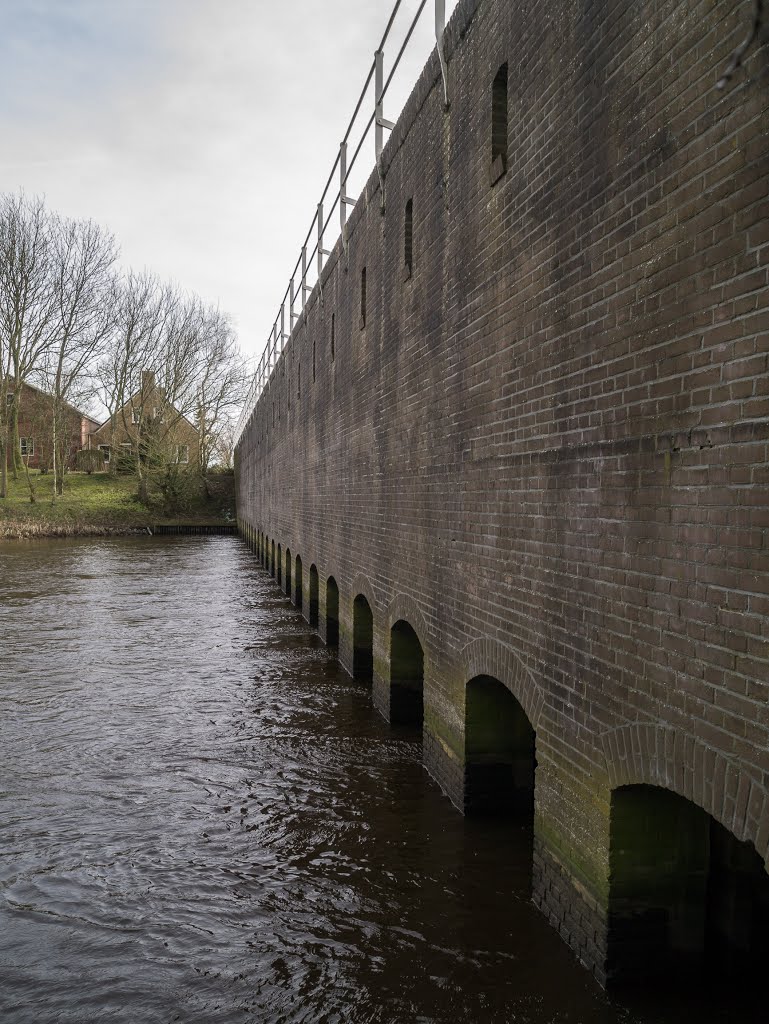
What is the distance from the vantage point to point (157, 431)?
4841cm

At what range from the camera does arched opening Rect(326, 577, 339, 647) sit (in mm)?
13672

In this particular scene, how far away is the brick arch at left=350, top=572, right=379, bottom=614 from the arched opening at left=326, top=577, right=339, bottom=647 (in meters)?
2.57

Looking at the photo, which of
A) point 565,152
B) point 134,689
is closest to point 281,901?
point 565,152

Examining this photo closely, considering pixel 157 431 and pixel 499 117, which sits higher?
pixel 157 431

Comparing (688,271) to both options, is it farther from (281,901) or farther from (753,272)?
(281,901)

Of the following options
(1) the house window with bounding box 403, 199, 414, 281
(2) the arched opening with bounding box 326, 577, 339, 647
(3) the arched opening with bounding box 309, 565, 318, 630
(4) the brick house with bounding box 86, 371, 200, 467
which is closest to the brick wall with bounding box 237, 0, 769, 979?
(1) the house window with bounding box 403, 199, 414, 281

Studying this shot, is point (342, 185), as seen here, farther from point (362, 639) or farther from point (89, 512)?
point (89, 512)

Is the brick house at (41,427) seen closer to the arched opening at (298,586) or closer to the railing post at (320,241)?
the arched opening at (298,586)

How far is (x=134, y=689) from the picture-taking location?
431 inches

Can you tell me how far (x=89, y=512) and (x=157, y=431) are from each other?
6639 mm

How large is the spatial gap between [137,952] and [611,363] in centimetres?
399

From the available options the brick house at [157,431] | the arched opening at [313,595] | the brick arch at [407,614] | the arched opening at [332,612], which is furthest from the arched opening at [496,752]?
the brick house at [157,431]

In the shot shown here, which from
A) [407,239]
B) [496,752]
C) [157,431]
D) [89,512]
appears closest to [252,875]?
[496,752]

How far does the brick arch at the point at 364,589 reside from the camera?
31.7 feet
